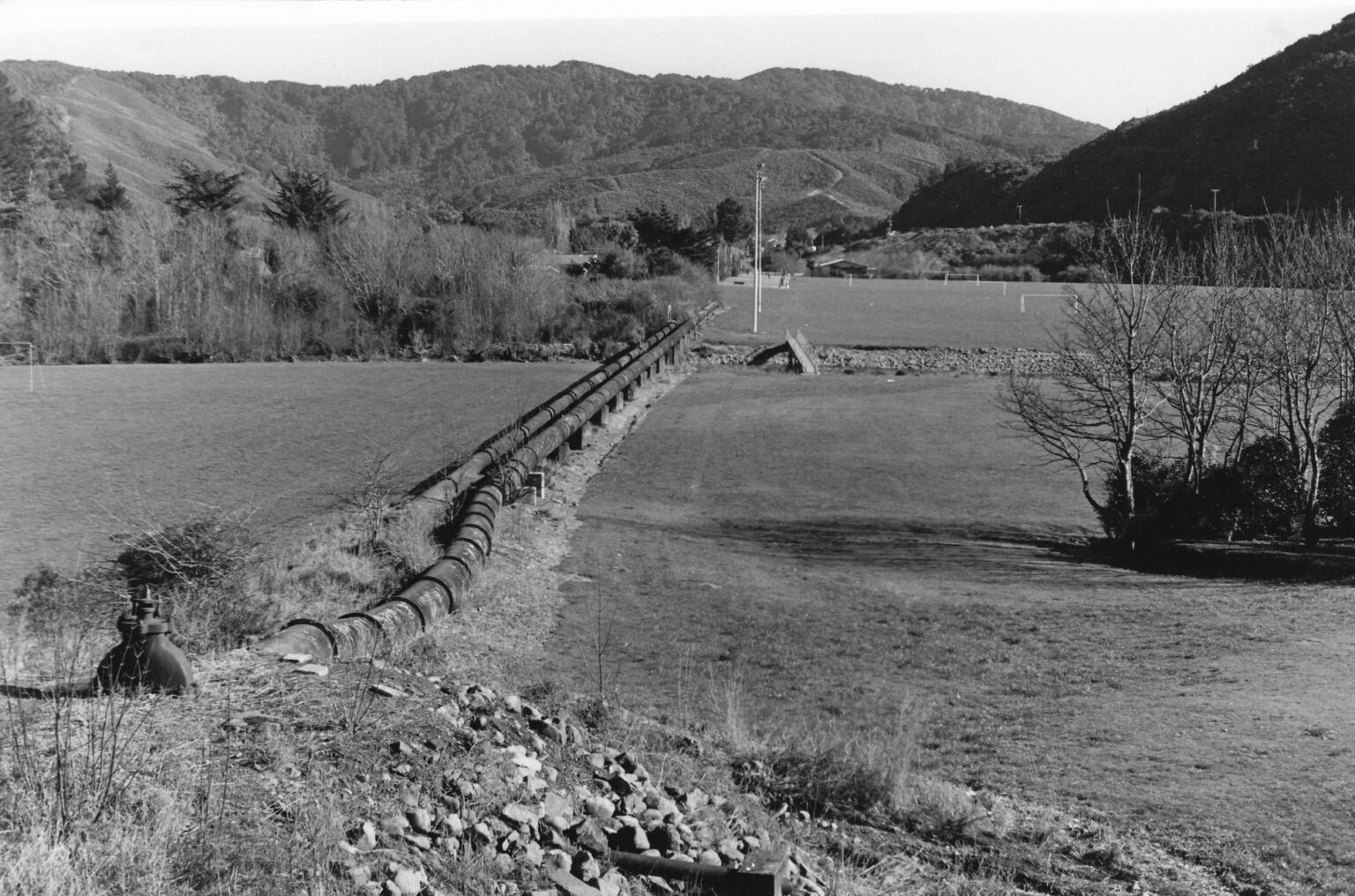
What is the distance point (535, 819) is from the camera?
6.36 meters

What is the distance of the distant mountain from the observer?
10706cm

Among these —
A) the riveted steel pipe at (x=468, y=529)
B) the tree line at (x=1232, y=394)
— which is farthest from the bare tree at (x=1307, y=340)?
the riveted steel pipe at (x=468, y=529)

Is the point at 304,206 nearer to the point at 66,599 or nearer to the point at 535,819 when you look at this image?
the point at 66,599

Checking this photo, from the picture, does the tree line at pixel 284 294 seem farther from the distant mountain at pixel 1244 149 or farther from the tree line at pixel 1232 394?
the distant mountain at pixel 1244 149

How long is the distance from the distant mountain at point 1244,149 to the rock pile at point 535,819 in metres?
93.4

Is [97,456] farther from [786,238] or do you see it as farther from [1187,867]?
[786,238]

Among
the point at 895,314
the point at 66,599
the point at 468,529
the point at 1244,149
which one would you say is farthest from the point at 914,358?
the point at 1244,149

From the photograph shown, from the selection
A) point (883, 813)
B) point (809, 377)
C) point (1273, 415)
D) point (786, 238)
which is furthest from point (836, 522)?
point (786, 238)

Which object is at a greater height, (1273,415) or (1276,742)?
(1273,415)

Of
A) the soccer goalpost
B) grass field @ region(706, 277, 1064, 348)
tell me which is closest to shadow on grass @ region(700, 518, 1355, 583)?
grass field @ region(706, 277, 1064, 348)

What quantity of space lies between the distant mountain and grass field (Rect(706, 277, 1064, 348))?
16382 millimetres

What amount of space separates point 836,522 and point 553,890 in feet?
50.2

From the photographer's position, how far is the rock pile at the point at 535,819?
5.76m

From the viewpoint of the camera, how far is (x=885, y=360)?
49469 millimetres
